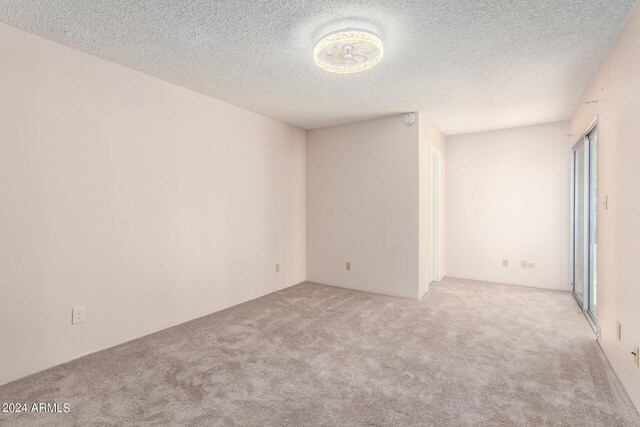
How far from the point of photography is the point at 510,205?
458 centimetres

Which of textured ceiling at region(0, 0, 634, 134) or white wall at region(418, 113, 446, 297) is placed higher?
textured ceiling at region(0, 0, 634, 134)

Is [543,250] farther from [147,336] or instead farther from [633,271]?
[147,336]

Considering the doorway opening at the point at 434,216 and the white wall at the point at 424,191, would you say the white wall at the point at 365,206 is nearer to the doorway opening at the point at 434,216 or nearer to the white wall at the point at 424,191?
the white wall at the point at 424,191

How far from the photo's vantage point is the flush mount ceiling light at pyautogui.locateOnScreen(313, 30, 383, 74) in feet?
6.56

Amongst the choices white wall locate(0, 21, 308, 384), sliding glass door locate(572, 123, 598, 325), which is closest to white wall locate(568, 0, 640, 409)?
sliding glass door locate(572, 123, 598, 325)

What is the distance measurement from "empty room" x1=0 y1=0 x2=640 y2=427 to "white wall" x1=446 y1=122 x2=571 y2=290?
59 mm

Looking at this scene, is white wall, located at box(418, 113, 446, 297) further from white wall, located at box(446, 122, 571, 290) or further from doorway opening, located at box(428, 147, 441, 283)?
white wall, located at box(446, 122, 571, 290)

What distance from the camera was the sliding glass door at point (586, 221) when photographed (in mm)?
3111

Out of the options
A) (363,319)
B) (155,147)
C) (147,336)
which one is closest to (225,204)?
(155,147)

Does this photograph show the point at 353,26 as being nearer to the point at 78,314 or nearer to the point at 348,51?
the point at 348,51

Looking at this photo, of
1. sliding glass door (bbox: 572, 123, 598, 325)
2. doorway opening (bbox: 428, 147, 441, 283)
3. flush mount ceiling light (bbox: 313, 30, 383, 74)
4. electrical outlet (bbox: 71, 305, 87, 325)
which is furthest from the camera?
doorway opening (bbox: 428, 147, 441, 283)

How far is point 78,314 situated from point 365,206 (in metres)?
3.22

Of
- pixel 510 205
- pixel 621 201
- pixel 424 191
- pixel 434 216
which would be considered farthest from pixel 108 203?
pixel 510 205

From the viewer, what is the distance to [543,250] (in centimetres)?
436
